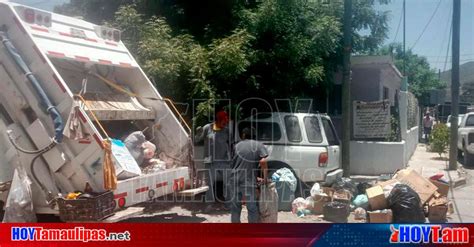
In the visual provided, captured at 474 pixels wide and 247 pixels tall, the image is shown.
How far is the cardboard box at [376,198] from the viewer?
4.82 meters

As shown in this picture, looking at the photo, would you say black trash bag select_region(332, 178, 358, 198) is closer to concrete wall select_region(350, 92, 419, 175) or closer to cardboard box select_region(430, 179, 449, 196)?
concrete wall select_region(350, 92, 419, 175)

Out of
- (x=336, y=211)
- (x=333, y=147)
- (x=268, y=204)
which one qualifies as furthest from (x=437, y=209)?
(x=333, y=147)

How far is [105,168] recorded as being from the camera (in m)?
4.45

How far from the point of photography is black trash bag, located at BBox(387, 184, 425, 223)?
4.07 metres

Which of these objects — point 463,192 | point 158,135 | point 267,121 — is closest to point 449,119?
point 463,192

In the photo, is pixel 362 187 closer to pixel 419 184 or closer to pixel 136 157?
pixel 419 184

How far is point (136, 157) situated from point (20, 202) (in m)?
1.39

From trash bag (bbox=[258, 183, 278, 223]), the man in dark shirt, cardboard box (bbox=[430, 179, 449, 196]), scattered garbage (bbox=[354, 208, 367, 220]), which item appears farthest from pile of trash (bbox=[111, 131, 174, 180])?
cardboard box (bbox=[430, 179, 449, 196])

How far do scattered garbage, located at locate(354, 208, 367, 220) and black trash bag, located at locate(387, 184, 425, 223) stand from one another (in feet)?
0.79

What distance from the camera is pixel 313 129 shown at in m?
6.93

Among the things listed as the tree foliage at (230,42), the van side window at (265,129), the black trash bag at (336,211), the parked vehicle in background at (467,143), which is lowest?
the black trash bag at (336,211)

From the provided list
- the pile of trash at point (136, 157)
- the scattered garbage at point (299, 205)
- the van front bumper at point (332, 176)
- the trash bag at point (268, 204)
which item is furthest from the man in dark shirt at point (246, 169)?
the van front bumper at point (332, 176)

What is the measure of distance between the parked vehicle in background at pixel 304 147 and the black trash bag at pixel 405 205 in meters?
1.69

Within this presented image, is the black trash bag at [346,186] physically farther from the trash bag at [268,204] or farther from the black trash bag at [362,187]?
the trash bag at [268,204]
